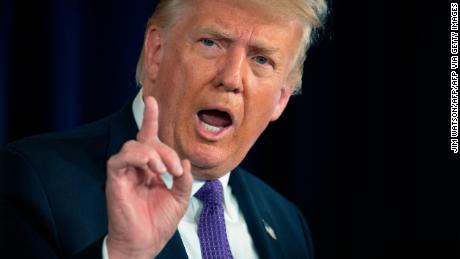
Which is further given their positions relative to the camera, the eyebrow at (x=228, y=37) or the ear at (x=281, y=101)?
the ear at (x=281, y=101)

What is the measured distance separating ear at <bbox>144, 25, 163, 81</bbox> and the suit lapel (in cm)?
35

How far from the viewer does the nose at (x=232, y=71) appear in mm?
1534

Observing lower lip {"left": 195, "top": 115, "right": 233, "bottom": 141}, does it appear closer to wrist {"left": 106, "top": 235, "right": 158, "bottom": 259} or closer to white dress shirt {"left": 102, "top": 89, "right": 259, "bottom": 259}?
white dress shirt {"left": 102, "top": 89, "right": 259, "bottom": 259}

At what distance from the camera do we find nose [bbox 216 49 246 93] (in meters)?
1.53

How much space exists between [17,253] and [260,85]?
615 millimetres

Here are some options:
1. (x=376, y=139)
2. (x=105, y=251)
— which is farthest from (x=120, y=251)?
(x=376, y=139)

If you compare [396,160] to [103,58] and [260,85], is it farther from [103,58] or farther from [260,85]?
[103,58]

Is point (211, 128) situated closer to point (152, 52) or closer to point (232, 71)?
point (232, 71)

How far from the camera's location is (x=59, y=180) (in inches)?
56.5

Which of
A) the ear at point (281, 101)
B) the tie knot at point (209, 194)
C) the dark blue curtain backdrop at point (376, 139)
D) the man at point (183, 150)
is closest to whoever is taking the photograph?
the man at point (183, 150)

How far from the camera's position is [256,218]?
5.78 feet

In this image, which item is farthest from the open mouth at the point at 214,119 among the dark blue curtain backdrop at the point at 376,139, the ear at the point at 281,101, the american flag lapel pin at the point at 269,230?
the dark blue curtain backdrop at the point at 376,139

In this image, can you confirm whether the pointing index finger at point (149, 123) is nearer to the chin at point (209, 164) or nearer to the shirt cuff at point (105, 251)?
the shirt cuff at point (105, 251)

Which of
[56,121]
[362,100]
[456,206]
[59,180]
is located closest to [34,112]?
[56,121]
